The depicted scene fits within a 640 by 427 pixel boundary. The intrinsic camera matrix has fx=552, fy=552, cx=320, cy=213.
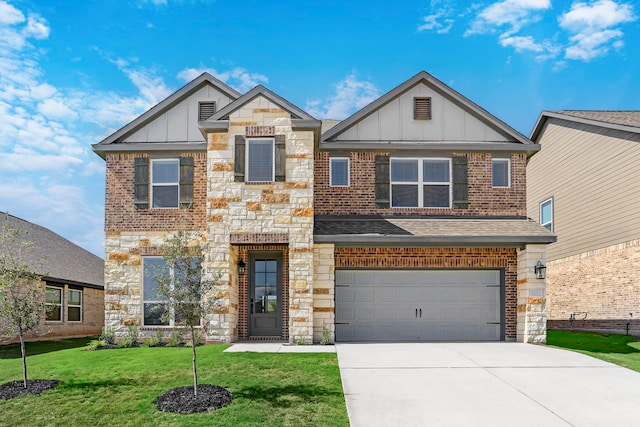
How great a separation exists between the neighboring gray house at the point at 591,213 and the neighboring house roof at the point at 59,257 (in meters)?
19.0

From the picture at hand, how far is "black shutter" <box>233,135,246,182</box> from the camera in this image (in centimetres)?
1441

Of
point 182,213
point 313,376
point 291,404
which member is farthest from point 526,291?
point 182,213

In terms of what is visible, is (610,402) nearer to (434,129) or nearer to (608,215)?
(434,129)

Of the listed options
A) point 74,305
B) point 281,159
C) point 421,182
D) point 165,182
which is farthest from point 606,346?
point 74,305

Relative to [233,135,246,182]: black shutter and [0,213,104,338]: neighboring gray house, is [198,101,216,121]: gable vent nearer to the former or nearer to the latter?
[233,135,246,182]: black shutter

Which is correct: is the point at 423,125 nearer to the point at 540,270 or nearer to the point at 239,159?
the point at 540,270

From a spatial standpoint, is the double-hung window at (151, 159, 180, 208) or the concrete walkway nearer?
the concrete walkway

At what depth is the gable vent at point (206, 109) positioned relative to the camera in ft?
55.0

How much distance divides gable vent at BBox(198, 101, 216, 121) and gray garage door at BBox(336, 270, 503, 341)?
6.20 metres

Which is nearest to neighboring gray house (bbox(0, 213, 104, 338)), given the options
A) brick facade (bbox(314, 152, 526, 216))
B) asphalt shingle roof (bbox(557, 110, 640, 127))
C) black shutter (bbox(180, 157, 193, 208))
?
black shutter (bbox(180, 157, 193, 208))

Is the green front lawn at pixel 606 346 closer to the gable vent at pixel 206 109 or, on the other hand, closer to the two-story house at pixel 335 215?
the two-story house at pixel 335 215

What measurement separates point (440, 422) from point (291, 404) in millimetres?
2301

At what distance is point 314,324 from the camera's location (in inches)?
573

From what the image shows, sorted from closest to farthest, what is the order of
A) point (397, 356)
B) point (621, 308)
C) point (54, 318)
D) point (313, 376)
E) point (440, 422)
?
point (440, 422)
point (313, 376)
point (397, 356)
point (621, 308)
point (54, 318)
